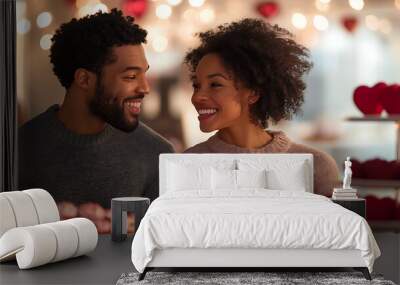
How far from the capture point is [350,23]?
7.41 metres

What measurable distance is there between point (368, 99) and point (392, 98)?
237 millimetres

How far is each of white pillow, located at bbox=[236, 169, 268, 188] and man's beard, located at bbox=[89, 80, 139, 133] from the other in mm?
1494

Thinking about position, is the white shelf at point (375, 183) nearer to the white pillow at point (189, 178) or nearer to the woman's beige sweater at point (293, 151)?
the woman's beige sweater at point (293, 151)

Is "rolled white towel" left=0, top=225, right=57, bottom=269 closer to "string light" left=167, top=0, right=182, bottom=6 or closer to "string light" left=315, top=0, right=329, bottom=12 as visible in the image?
"string light" left=167, top=0, right=182, bottom=6

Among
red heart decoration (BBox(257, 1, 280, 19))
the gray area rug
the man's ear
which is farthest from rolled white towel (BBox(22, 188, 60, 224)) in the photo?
red heart decoration (BBox(257, 1, 280, 19))

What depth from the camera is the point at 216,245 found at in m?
5.04

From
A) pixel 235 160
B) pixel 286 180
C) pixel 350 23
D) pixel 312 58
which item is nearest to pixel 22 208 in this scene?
pixel 235 160

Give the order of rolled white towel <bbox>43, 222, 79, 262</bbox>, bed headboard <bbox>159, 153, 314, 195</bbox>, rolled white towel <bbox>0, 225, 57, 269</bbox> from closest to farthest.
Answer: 1. rolled white towel <bbox>0, 225, 57, 269</bbox>
2. rolled white towel <bbox>43, 222, 79, 262</bbox>
3. bed headboard <bbox>159, 153, 314, 195</bbox>

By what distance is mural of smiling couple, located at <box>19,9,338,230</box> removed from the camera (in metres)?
7.31

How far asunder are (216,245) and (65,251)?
1.30m

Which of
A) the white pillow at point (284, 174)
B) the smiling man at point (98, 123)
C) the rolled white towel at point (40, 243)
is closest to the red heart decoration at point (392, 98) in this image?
the white pillow at point (284, 174)

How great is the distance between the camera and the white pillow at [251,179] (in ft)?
21.7

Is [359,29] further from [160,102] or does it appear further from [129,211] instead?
[129,211]

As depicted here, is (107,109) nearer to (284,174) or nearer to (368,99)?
(284,174)
